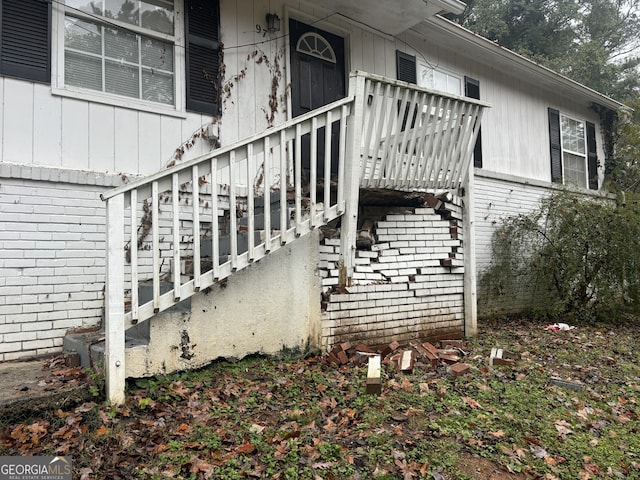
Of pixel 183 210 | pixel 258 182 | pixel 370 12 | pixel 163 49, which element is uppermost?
pixel 370 12

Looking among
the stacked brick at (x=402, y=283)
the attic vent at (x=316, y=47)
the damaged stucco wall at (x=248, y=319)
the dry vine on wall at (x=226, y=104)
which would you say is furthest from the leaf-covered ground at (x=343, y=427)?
the attic vent at (x=316, y=47)

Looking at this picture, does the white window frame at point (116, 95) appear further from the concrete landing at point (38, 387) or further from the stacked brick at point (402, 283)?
the concrete landing at point (38, 387)

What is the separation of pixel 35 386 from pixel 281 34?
16.0 ft

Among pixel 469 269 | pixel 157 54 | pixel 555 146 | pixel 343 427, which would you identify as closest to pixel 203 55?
pixel 157 54

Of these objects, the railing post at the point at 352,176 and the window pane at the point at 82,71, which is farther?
the window pane at the point at 82,71

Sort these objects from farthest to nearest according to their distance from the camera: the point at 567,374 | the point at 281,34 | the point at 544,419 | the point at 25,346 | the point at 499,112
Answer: the point at 499,112 → the point at 281,34 → the point at 567,374 → the point at 25,346 → the point at 544,419

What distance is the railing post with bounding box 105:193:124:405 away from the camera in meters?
3.22

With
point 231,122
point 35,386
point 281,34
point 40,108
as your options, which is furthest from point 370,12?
point 35,386

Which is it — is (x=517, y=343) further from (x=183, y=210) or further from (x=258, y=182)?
(x=183, y=210)

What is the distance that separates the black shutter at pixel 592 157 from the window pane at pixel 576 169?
7.8 inches

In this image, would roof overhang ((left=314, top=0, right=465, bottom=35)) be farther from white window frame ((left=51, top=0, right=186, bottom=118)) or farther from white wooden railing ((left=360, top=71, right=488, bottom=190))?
white window frame ((left=51, top=0, right=186, bottom=118))

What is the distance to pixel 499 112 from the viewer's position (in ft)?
30.5

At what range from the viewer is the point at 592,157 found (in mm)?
11383

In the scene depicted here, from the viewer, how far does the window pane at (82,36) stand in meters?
4.56
